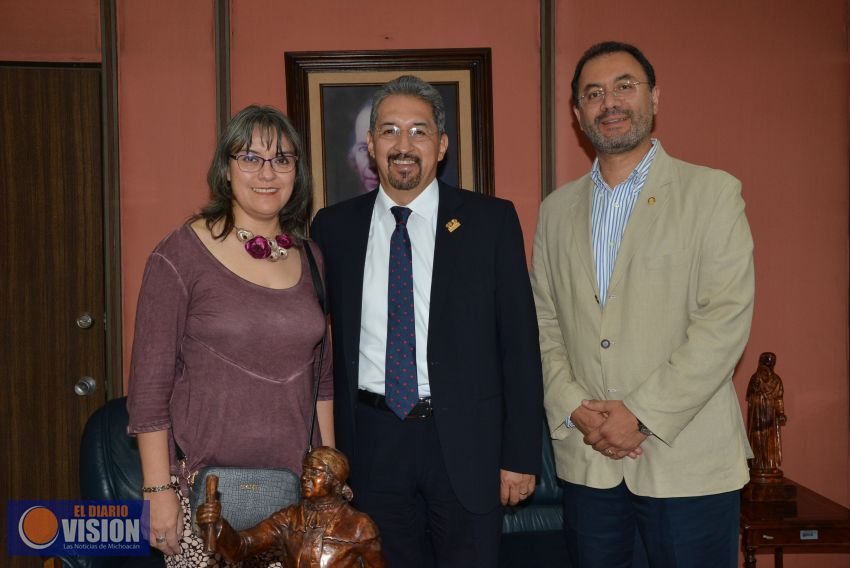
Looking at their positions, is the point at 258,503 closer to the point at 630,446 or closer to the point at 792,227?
the point at 630,446

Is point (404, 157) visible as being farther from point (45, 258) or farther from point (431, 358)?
point (45, 258)

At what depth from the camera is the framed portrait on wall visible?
3.28 meters

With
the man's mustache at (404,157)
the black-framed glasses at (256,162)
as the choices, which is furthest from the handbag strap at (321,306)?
the man's mustache at (404,157)

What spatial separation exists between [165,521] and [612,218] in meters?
1.54

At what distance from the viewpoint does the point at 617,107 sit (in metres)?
2.20

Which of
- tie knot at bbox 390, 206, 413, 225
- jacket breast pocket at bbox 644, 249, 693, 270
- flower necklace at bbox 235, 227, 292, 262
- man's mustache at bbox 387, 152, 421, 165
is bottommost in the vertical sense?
jacket breast pocket at bbox 644, 249, 693, 270

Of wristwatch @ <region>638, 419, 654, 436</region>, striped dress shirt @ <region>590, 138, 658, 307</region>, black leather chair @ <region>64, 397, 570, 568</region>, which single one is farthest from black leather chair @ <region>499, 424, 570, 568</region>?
striped dress shirt @ <region>590, 138, 658, 307</region>

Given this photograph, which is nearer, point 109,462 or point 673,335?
point 673,335

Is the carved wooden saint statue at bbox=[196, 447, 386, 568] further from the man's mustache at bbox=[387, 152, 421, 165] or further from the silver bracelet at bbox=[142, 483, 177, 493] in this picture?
the man's mustache at bbox=[387, 152, 421, 165]

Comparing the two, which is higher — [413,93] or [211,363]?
[413,93]

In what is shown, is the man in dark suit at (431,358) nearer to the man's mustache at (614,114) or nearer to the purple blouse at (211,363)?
the purple blouse at (211,363)

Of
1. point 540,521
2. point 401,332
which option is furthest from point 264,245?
point 540,521

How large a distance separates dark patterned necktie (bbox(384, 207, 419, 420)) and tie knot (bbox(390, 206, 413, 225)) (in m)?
0.02

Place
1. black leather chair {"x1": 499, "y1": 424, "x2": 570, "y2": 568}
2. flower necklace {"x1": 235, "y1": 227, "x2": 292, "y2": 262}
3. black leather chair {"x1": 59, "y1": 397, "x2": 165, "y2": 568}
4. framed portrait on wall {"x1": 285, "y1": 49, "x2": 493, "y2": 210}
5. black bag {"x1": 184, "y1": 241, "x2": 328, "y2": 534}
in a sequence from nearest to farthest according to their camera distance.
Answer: black bag {"x1": 184, "y1": 241, "x2": 328, "y2": 534} < flower necklace {"x1": 235, "y1": 227, "x2": 292, "y2": 262} < black leather chair {"x1": 59, "y1": 397, "x2": 165, "y2": 568} < black leather chair {"x1": 499, "y1": 424, "x2": 570, "y2": 568} < framed portrait on wall {"x1": 285, "y1": 49, "x2": 493, "y2": 210}
